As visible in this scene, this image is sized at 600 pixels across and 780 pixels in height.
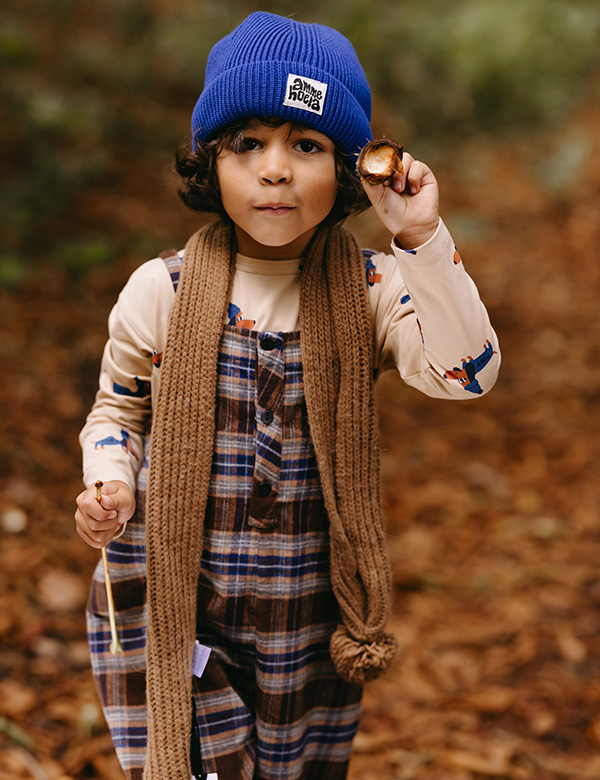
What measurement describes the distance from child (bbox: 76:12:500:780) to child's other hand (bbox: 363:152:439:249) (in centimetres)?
12

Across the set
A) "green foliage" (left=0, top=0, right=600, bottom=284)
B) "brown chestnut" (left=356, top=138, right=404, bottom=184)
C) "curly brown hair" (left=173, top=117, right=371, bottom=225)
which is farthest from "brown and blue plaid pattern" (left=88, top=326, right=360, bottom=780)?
"green foliage" (left=0, top=0, right=600, bottom=284)

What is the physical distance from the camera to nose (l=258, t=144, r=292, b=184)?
4.73ft

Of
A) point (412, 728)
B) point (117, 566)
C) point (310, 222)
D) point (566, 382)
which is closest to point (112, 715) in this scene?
point (117, 566)

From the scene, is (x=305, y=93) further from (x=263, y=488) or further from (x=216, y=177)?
(x=263, y=488)

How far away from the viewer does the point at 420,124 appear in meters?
8.34

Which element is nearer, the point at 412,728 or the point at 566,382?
the point at 412,728

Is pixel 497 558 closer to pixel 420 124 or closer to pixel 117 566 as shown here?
pixel 117 566

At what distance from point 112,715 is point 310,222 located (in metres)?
1.12

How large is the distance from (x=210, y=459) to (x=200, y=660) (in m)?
0.43

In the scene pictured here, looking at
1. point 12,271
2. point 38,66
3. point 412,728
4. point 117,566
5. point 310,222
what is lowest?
point 412,728

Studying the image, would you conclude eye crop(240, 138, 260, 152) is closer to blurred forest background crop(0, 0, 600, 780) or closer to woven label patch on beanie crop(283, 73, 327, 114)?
woven label patch on beanie crop(283, 73, 327, 114)

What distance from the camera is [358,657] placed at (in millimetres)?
1617

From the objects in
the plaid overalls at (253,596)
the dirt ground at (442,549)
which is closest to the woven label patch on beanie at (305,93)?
the plaid overalls at (253,596)

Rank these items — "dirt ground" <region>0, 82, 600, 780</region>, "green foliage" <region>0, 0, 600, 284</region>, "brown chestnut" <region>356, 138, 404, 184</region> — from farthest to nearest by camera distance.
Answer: "green foliage" <region>0, 0, 600, 284</region>
"dirt ground" <region>0, 82, 600, 780</region>
"brown chestnut" <region>356, 138, 404, 184</region>
